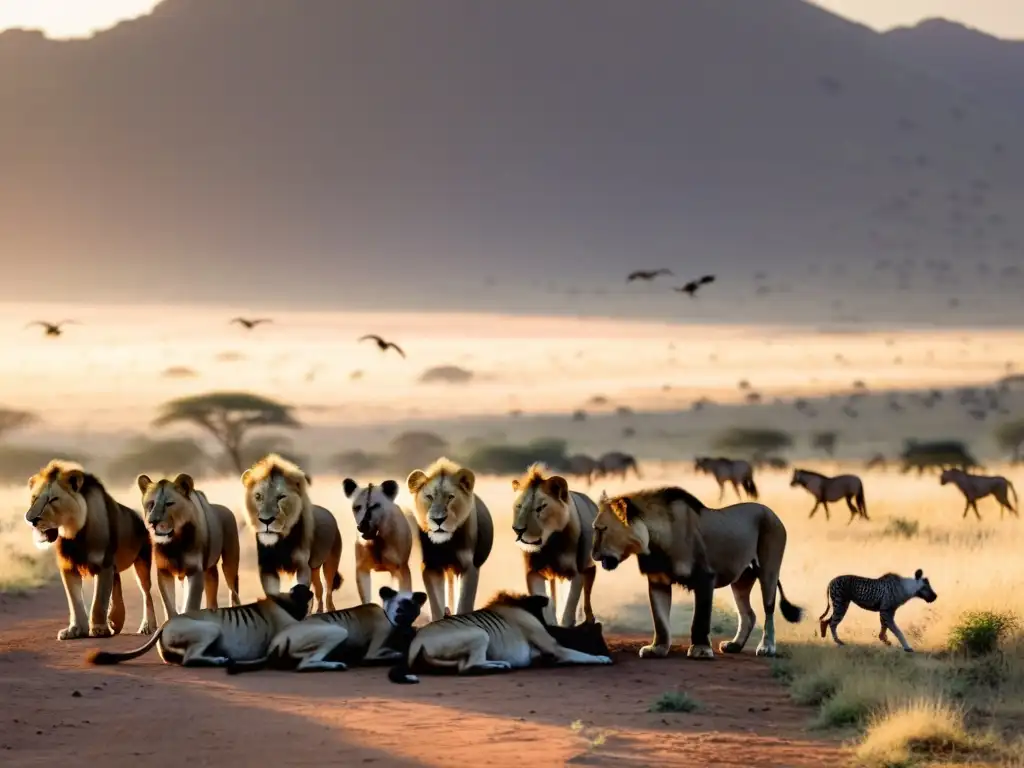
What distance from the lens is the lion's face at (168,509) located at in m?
15.4

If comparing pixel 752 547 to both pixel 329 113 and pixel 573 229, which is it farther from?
pixel 329 113

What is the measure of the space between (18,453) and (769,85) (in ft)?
235

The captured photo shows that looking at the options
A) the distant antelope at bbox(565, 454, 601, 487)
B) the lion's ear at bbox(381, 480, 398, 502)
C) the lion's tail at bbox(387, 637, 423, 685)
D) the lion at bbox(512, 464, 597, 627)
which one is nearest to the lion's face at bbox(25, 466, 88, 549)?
the lion's ear at bbox(381, 480, 398, 502)

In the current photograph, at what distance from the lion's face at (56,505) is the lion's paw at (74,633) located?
2.72 ft

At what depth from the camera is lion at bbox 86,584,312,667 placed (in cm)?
1415

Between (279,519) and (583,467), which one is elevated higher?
(583,467)

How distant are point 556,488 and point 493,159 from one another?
303 feet

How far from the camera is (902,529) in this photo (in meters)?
25.6

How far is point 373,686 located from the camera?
1329cm

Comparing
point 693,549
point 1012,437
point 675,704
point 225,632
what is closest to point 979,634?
point 693,549

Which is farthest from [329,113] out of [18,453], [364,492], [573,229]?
[364,492]

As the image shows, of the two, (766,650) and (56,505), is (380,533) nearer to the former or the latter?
(56,505)

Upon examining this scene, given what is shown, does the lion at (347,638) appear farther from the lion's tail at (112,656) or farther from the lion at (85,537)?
the lion at (85,537)

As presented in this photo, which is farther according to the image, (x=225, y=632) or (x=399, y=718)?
(x=225, y=632)
